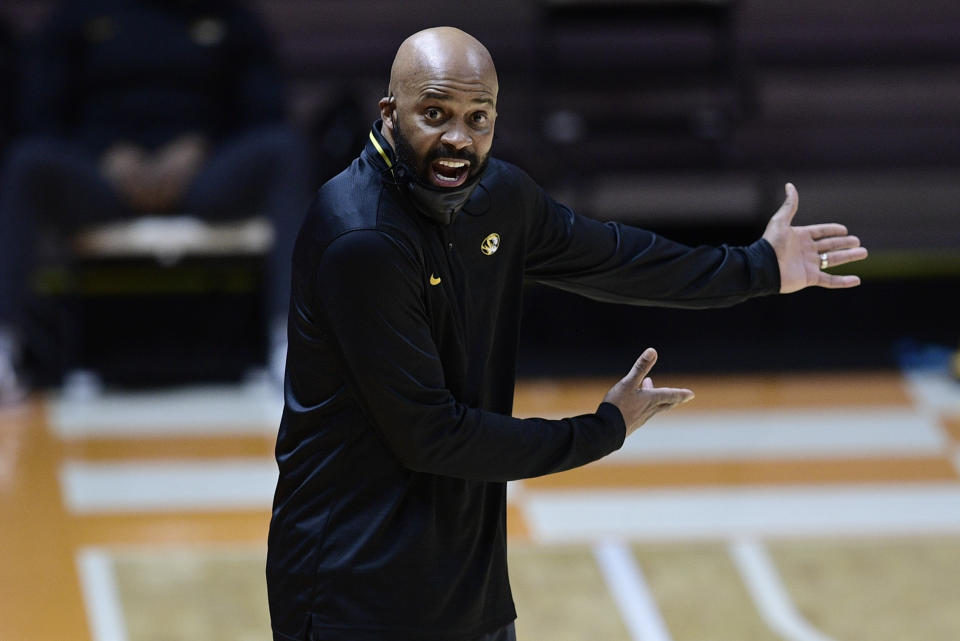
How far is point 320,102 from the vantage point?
21.0ft

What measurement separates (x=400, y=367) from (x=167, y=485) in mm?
2551

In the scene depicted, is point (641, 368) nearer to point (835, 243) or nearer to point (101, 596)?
point (835, 243)

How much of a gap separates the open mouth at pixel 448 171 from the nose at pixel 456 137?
0.02 metres

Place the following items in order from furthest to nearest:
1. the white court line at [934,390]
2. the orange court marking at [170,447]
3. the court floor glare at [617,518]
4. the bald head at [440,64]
Result: 1. the white court line at [934,390]
2. the orange court marking at [170,447]
3. the court floor glare at [617,518]
4. the bald head at [440,64]

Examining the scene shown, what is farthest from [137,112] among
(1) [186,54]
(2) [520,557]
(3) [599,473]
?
(2) [520,557]

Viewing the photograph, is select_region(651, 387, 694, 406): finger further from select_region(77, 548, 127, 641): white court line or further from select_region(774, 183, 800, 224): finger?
select_region(77, 548, 127, 641): white court line

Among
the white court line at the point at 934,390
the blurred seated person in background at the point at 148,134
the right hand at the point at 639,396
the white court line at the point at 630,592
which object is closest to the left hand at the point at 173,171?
the blurred seated person in background at the point at 148,134

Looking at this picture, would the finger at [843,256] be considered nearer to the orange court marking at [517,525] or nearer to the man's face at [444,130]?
the man's face at [444,130]

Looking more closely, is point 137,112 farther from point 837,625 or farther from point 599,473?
point 837,625

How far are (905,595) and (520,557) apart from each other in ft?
2.92

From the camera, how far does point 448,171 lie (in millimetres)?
1779

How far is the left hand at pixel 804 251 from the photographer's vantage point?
7.07 feet

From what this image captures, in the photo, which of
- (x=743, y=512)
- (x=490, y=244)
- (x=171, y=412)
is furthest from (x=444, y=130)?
(x=171, y=412)

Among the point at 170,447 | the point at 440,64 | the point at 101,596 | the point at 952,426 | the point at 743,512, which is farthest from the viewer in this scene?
the point at 952,426
